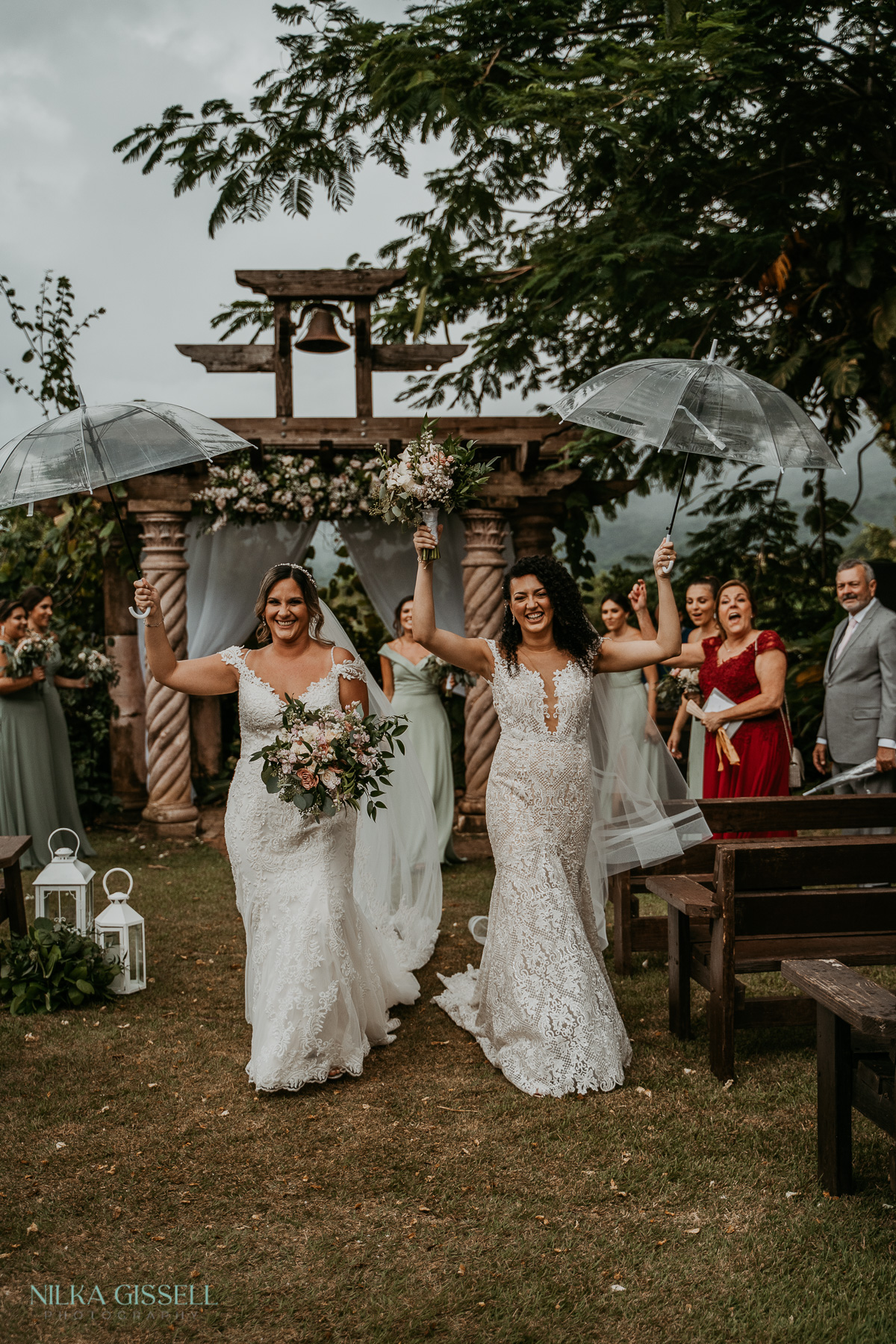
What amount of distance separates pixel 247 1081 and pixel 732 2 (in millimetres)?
7530

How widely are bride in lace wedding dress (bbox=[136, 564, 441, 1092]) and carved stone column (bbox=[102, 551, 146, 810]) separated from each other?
6679 mm

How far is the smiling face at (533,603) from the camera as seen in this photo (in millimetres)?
4785

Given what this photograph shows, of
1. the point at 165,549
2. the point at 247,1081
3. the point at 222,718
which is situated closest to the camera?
the point at 247,1081

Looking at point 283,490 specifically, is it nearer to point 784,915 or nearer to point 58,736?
point 58,736

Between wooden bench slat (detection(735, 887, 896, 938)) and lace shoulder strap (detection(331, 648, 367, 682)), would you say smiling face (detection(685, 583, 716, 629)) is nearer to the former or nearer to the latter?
lace shoulder strap (detection(331, 648, 367, 682))

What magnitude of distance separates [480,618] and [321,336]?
119 inches

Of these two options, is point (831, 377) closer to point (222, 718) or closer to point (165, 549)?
point (165, 549)

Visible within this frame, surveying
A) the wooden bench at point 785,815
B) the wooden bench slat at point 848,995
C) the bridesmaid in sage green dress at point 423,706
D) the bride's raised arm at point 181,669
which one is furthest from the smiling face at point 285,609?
the bridesmaid in sage green dress at point 423,706

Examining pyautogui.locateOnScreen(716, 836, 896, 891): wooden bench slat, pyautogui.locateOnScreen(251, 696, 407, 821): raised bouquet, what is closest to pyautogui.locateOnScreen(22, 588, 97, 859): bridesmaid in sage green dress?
pyautogui.locateOnScreen(251, 696, 407, 821): raised bouquet

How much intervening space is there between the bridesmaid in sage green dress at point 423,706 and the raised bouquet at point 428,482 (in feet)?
15.2

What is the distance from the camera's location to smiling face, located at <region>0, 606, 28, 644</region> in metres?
8.79

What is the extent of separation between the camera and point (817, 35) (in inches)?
341

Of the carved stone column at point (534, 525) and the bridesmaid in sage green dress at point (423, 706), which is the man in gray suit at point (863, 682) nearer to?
the bridesmaid in sage green dress at point (423, 706)

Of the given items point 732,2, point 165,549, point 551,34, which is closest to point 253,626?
point 165,549
